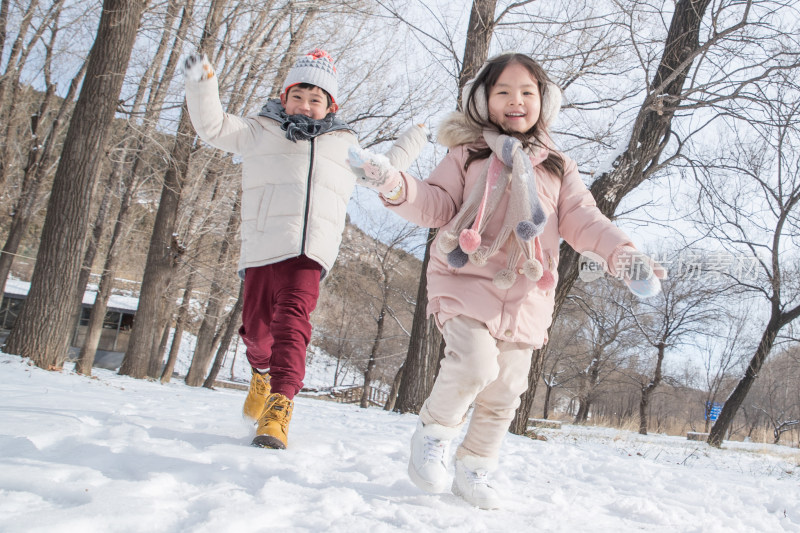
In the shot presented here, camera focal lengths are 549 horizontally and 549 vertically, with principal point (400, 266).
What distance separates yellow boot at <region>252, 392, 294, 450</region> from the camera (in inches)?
89.9

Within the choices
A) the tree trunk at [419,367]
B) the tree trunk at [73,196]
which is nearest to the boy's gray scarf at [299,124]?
the tree trunk at [419,367]

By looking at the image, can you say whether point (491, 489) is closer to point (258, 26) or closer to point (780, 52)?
point (780, 52)

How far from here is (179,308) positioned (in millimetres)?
18359

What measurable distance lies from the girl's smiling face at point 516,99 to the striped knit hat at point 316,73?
0.99 meters

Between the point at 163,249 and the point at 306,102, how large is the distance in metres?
7.83

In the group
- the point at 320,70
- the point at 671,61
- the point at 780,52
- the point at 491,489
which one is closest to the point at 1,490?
the point at 491,489

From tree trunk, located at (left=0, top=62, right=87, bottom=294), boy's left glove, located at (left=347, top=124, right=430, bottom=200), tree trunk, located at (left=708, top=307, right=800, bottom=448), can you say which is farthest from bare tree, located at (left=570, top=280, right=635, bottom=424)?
boy's left glove, located at (left=347, top=124, right=430, bottom=200)

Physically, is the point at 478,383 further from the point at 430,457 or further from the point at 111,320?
the point at 111,320

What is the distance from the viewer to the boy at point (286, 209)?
2627 millimetres

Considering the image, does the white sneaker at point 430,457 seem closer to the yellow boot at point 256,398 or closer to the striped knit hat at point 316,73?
the yellow boot at point 256,398

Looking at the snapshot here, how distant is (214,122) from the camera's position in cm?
259

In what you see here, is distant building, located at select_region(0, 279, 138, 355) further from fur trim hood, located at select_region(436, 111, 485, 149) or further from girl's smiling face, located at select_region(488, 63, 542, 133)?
girl's smiling face, located at select_region(488, 63, 542, 133)

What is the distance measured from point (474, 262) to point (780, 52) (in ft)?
17.8

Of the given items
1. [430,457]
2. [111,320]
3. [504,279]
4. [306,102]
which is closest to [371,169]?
[504,279]
